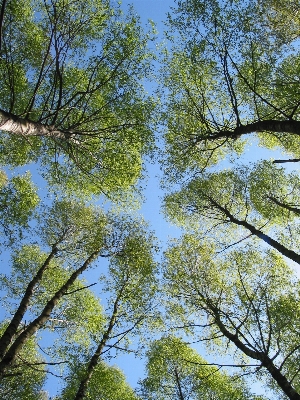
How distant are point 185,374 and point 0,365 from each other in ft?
32.5

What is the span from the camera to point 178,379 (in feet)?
48.5

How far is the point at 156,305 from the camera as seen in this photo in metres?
14.6

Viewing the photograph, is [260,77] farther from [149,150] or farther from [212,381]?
[212,381]

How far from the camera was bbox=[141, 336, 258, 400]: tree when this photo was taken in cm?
1437

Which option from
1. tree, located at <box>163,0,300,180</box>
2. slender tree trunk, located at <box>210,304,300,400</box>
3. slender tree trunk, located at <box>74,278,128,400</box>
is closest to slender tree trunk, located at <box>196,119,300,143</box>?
tree, located at <box>163,0,300,180</box>

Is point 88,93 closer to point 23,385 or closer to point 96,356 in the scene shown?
point 96,356

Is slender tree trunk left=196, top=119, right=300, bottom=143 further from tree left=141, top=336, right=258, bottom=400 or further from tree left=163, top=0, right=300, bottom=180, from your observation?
tree left=141, top=336, right=258, bottom=400

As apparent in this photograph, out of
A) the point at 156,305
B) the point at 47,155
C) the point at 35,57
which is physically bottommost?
the point at 156,305

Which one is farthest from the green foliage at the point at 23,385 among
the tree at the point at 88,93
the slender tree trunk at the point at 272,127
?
the slender tree trunk at the point at 272,127

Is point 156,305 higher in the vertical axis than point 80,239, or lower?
lower

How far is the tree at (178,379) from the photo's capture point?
1437 centimetres

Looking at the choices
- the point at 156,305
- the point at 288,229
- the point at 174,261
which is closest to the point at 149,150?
the point at 174,261

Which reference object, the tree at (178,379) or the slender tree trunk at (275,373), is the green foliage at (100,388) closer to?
the tree at (178,379)

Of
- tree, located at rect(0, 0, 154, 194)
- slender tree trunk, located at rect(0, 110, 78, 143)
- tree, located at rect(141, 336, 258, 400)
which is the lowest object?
tree, located at rect(141, 336, 258, 400)
